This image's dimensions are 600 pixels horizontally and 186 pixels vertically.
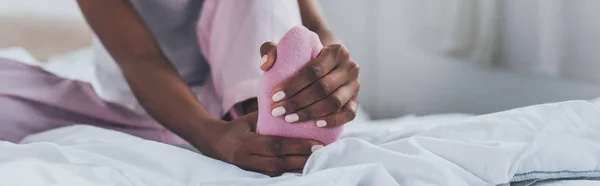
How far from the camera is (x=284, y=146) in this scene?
76 centimetres

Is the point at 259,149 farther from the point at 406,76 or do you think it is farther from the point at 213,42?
the point at 406,76

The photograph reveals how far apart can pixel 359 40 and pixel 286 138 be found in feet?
4.19

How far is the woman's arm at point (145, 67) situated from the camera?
3.00 feet

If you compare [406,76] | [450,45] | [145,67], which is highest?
[145,67]

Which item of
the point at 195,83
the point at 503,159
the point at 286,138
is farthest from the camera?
the point at 195,83

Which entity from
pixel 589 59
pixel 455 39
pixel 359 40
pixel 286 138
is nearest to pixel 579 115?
pixel 286 138

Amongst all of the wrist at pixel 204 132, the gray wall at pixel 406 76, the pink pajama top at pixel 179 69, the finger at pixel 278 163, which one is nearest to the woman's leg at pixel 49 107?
the pink pajama top at pixel 179 69

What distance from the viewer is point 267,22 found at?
95 centimetres

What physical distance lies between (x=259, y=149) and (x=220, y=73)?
264 millimetres

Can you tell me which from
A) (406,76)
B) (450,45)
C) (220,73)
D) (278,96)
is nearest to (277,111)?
(278,96)

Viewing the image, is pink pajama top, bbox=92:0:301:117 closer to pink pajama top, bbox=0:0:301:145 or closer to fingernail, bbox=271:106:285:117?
pink pajama top, bbox=0:0:301:145

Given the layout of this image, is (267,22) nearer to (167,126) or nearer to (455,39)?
(167,126)

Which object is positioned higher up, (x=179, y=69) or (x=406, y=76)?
(x=179, y=69)

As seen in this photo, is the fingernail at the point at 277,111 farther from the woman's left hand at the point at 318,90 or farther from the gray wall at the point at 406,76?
the gray wall at the point at 406,76
